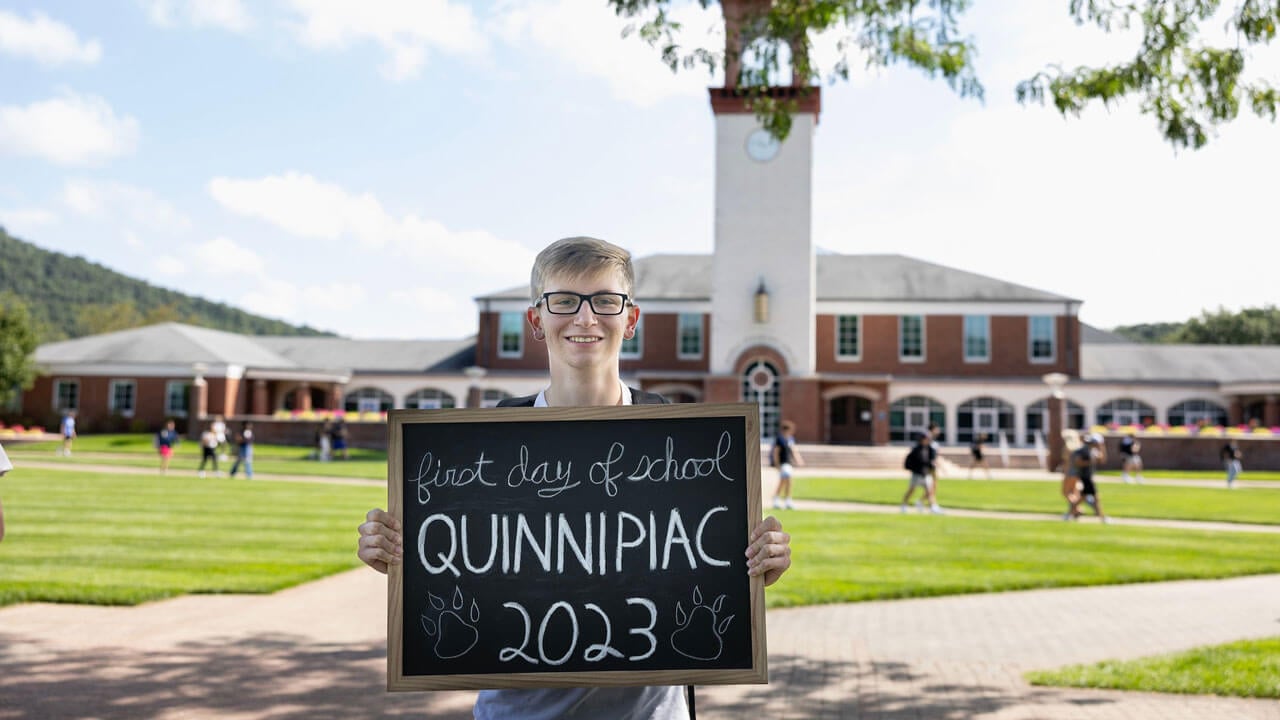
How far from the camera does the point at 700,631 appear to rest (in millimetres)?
2678

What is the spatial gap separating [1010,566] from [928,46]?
6267 millimetres

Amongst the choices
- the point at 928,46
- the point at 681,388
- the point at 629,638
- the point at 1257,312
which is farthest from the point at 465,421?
the point at 1257,312

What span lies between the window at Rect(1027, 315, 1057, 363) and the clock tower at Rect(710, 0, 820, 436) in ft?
39.3

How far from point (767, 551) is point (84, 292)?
14908 cm

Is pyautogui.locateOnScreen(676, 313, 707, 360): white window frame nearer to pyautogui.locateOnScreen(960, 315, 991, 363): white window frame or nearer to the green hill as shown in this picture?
pyautogui.locateOnScreen(960, 315, 991, 363): white window frame

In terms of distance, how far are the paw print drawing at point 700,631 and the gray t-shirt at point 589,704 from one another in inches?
5.8

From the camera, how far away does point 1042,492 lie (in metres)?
23.5

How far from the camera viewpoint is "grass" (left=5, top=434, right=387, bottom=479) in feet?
92.3

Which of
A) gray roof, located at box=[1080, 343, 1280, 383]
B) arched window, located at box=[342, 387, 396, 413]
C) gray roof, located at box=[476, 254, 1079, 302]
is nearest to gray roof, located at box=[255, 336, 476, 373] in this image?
arched window, located at box=[342, 387, 396, 413]

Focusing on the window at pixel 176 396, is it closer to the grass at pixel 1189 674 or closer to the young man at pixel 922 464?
the young man at pixel 922 464

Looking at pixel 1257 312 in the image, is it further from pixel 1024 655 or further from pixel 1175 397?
pixel 1024 655

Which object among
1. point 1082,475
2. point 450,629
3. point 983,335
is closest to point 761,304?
point 983,335

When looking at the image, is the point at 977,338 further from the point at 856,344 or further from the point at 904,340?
the point at 856,344

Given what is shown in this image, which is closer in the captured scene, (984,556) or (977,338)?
(984,556)
